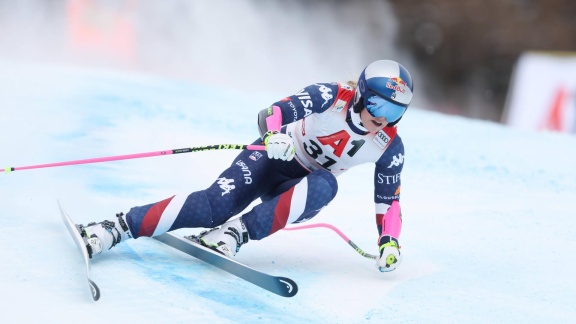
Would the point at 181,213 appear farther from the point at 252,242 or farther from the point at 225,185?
the point at 252,242

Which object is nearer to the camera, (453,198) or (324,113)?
(324,113)

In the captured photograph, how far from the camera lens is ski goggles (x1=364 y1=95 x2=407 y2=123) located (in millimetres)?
2918

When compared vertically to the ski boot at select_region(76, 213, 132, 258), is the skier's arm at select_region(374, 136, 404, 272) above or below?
above

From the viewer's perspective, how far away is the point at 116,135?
4.94 metres

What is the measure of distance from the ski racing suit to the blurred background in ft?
22.3

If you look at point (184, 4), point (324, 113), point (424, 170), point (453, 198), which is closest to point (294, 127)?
point (324, 113)

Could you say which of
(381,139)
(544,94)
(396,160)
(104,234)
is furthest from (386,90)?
(544,94)

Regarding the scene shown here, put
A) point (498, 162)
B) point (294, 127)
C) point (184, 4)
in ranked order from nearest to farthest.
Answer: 1. point (294, 127)
2. point (498, 162)
3. point (184, 4)

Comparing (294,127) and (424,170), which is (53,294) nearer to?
(294,127)

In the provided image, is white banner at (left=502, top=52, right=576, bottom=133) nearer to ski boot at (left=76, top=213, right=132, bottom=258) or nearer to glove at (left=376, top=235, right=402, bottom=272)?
glove at (left=376, top=235, right=402, bottom=272)

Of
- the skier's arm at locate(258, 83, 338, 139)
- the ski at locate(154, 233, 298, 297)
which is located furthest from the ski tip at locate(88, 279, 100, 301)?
the skier's arm at locate(258, 83, 338, 139)

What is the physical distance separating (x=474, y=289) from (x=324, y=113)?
96 centimetres

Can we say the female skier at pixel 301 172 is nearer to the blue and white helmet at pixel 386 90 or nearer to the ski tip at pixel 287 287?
the blue and white helmet at pixel 386 90

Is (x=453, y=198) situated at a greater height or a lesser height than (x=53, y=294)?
greater
